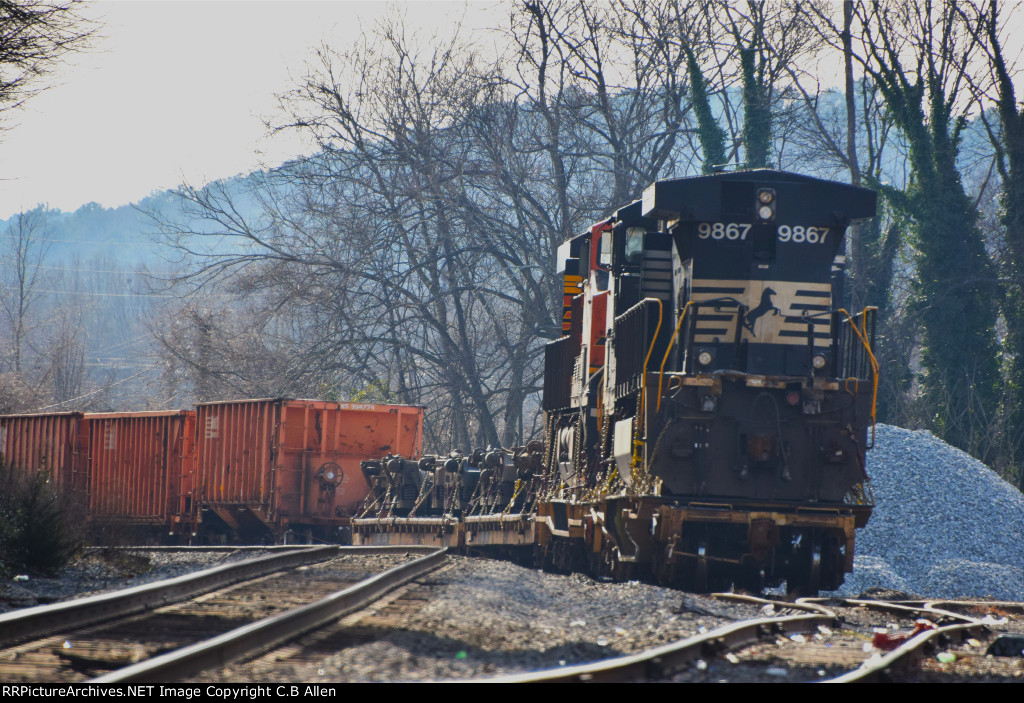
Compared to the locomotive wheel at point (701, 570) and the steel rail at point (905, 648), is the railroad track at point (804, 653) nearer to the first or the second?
the steel rail at point (905, 648)

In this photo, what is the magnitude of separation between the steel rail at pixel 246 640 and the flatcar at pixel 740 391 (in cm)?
325

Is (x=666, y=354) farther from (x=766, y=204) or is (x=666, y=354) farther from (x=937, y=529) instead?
(x=937, y=529)

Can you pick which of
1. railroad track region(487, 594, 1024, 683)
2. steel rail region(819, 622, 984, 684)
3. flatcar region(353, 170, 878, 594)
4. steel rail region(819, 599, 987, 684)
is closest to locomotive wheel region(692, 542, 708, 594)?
flatcar region(353, 170, 878, 594)

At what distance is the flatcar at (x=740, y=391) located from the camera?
1020 centimetres

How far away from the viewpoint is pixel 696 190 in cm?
1073

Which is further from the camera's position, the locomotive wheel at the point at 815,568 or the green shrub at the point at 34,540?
the green shrub at the point at 34,540

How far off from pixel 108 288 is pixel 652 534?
15103 centimetres

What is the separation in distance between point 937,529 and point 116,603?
44.6 ft

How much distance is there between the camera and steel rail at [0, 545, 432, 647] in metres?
6.03

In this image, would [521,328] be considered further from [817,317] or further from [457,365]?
[817,317]

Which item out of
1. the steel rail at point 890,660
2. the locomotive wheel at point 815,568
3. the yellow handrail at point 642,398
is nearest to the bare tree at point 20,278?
the yellow handrail at point 642,398

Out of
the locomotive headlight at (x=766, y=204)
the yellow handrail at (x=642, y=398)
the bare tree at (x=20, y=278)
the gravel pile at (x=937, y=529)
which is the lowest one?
the gravel pile at (x=937, y=529)

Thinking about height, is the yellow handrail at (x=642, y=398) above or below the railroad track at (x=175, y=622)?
above

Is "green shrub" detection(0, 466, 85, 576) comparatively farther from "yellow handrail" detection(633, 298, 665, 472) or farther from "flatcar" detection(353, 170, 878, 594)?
"yellow handrail" detection(633, 298, 665, 472)
